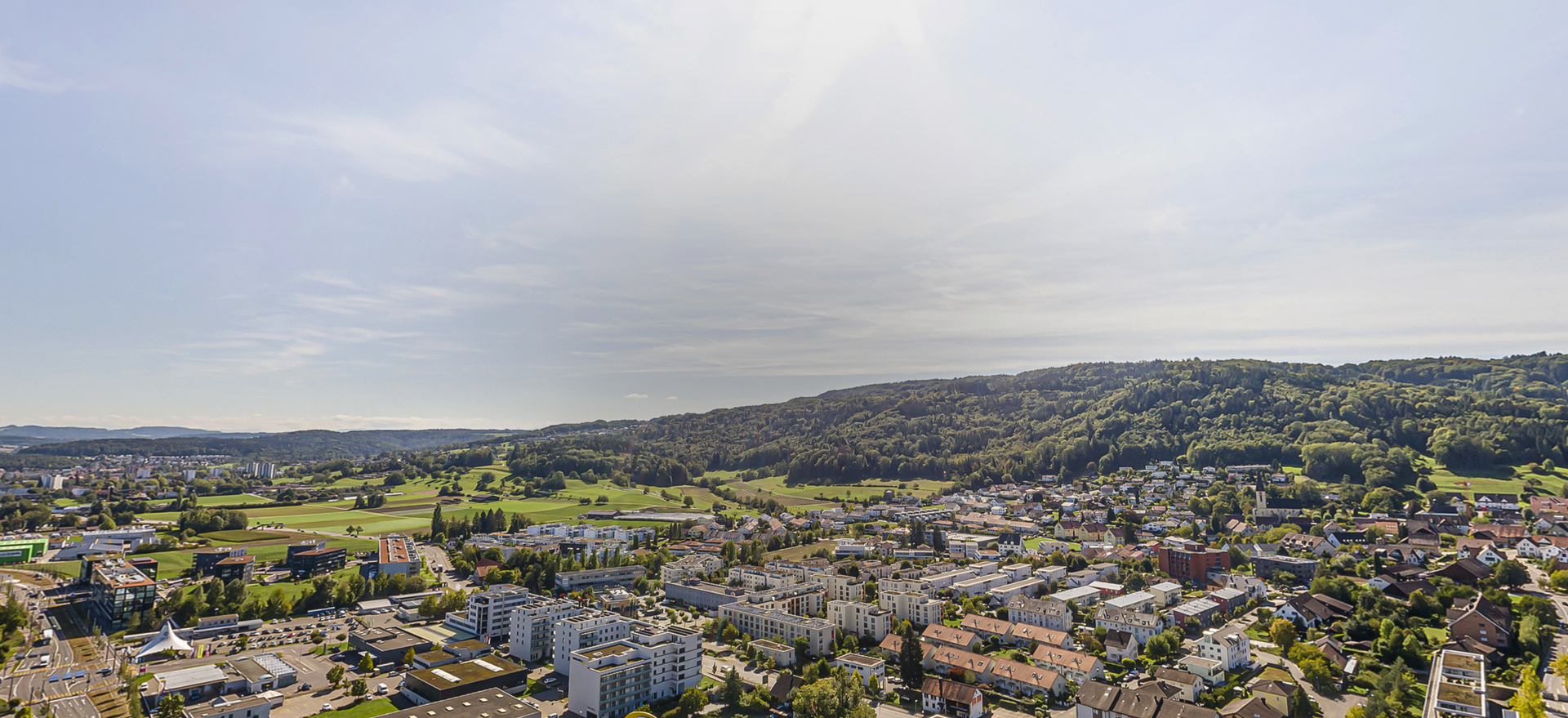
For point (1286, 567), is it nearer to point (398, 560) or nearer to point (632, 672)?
point (632, 672)

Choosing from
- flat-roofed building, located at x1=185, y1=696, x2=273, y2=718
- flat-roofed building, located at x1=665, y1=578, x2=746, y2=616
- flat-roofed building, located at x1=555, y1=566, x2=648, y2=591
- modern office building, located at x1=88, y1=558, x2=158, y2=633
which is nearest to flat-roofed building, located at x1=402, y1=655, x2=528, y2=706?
flat-roofed building, located at x1=185, y1=696, x2=273, y2=718

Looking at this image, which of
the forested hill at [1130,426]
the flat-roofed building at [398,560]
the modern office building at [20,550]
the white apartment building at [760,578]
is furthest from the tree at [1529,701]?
the modern office building at [20,550]

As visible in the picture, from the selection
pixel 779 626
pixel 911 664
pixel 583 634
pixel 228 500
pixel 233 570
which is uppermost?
pixel 228 500

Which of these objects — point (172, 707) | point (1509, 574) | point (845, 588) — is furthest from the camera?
point (845, 588)

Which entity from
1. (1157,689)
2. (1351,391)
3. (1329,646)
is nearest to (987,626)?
(1157,689)

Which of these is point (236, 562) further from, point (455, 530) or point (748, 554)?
point (748, 554)

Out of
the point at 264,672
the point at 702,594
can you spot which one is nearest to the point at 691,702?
the point at 702,594
